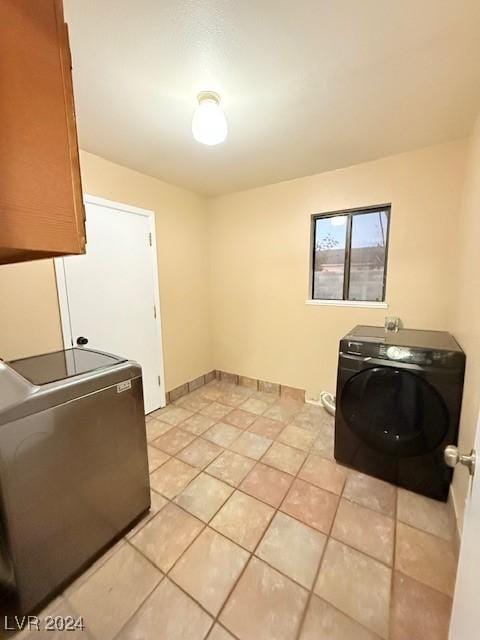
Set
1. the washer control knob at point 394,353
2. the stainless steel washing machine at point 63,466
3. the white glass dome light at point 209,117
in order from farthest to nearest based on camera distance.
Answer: the washer control knob at point 394,353 < the white glass dome light at point 209,117 < the stainless steel washing machine at point 63,466

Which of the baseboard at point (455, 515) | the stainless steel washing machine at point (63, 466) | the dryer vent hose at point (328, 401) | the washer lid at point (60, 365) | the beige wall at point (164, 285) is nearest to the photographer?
the stainless steel washing machine at point (63, 466)

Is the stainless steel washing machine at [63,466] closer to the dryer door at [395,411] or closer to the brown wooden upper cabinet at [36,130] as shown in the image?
the brown wooden upper cabinet at [36,130]

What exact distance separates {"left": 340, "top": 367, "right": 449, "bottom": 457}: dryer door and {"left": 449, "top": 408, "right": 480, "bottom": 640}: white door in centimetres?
87

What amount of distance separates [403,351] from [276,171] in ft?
6.17

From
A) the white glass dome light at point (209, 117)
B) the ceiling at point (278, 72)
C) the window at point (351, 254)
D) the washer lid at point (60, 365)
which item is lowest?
the washer lid at point (60, 365)

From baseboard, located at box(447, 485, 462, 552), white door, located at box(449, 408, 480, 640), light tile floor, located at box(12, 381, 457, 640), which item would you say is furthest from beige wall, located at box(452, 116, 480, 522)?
white door, located at box(449, 408, 480, 640)

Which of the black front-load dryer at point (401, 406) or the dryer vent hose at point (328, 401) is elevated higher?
the black front-load dryer at point (401, 406)

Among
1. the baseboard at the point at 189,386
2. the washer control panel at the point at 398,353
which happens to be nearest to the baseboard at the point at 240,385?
the baseboard at the point at 189,386

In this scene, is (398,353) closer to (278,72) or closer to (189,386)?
(278,72)

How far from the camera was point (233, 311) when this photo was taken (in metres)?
3.20

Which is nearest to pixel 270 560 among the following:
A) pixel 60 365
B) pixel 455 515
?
pixel 455 515

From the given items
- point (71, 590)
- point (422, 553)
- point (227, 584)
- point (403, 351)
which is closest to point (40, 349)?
point (71, 590)

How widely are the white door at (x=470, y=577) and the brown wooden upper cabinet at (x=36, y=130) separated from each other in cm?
125

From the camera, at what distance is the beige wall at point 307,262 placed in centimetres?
204
